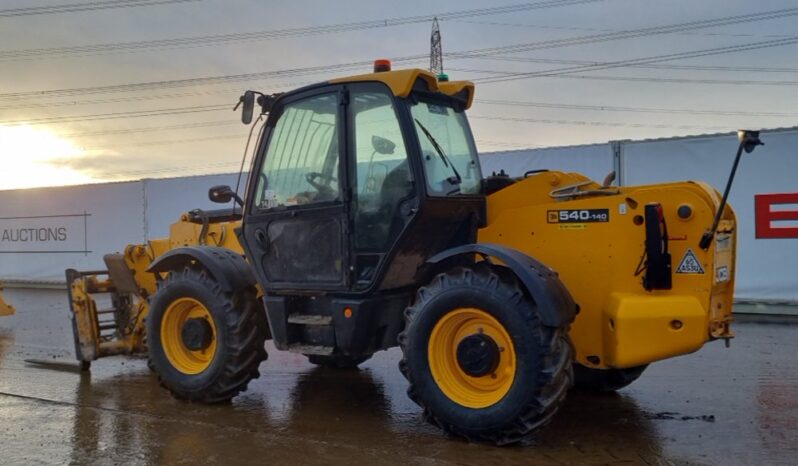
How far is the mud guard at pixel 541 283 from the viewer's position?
433 centimetres

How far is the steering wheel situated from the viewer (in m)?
5.36

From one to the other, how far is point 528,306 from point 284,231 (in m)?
2.14

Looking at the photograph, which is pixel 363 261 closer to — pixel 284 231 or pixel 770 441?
pixel 284 231

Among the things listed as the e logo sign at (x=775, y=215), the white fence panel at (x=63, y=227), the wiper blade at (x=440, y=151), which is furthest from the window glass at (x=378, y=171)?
the white fence panel at (x=63, y=227)

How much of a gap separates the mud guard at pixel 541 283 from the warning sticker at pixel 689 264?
28.8 inches

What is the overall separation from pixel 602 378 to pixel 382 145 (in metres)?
2.68

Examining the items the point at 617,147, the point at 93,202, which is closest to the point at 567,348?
the point at 617,147

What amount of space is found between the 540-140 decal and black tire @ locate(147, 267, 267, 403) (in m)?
2.51

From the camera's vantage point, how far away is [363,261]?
17.1 ft

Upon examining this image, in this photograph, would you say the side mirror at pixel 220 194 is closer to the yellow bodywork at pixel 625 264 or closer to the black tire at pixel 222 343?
the black tire at pixel 222 343

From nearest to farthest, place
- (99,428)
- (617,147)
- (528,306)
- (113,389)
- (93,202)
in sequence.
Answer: (528,306) → (99,428) → (113,389) → (617,147) → (93,202)

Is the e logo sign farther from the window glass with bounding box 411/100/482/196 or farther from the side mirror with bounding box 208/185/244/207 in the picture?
the side mirror with bounding box 208/185/244/207

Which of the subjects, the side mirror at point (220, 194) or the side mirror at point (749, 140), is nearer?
the side mirror at point (749, 140)

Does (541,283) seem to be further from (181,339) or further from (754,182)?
(754,182)
